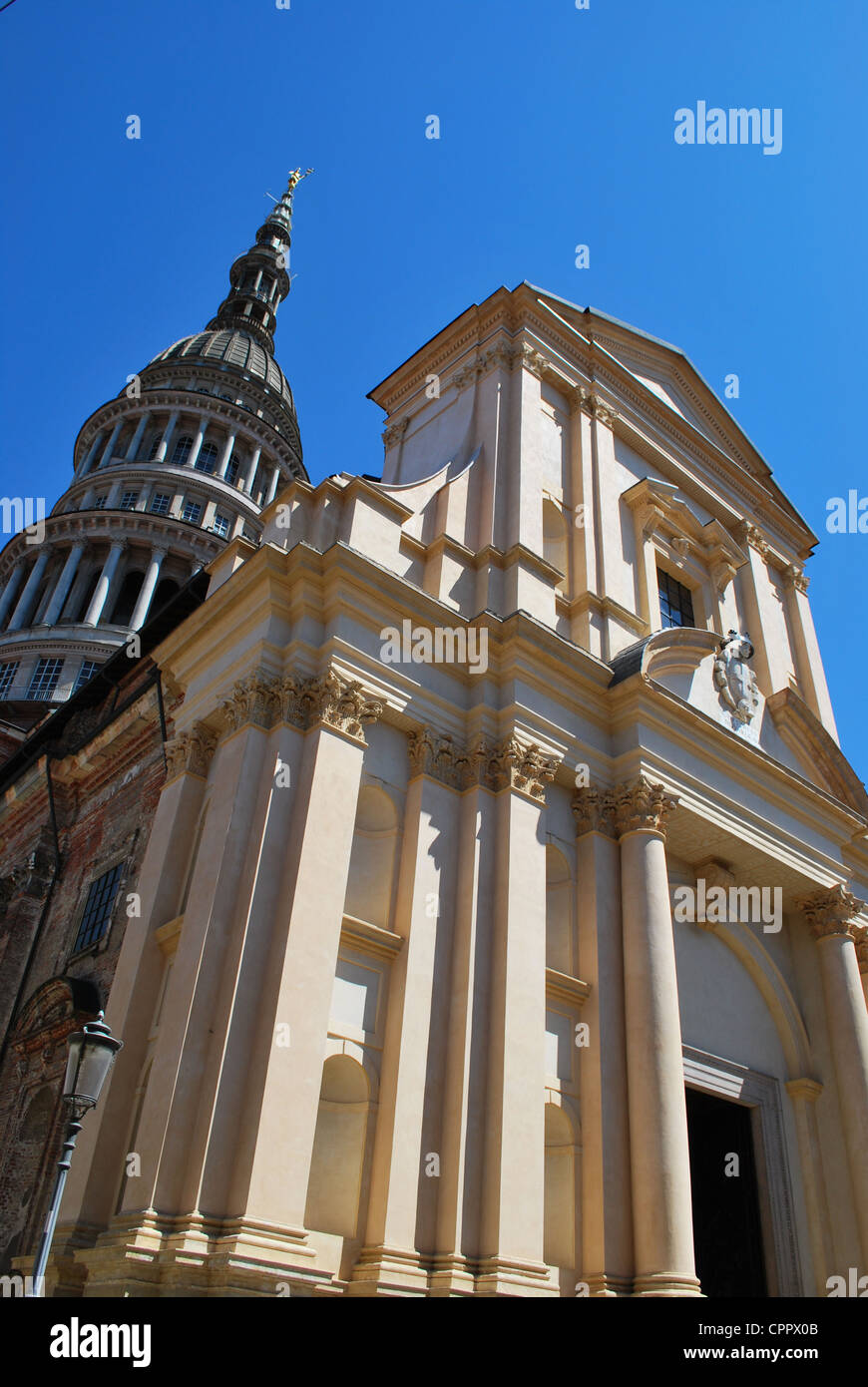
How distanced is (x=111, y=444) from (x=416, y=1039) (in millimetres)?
46479

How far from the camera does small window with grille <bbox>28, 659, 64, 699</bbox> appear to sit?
40.9m

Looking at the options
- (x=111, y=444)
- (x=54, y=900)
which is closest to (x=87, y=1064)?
(x=54, y=900)

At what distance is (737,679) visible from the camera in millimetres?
Answer: 20219

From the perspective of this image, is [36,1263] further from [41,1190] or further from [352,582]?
[352,582]

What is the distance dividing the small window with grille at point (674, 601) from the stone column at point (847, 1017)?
6.68m

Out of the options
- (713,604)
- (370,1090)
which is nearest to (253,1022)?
(370,1090)

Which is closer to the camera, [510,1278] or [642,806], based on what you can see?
[510,1278]

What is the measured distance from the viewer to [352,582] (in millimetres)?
15039

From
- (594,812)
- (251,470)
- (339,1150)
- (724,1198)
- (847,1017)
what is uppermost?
(251,470)

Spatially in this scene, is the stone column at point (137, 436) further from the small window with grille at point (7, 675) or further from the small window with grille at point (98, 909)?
the small window with grille at point (98, 909)

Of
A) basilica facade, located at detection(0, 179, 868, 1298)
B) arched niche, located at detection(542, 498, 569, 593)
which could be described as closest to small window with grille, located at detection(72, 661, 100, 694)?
basilica facade, located at detection(0, 179, 868, 1298)

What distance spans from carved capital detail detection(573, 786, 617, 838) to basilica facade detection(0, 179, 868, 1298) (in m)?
0.07

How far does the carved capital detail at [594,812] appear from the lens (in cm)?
1648

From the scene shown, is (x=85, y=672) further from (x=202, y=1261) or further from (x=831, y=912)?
(x=202, y=1261)
